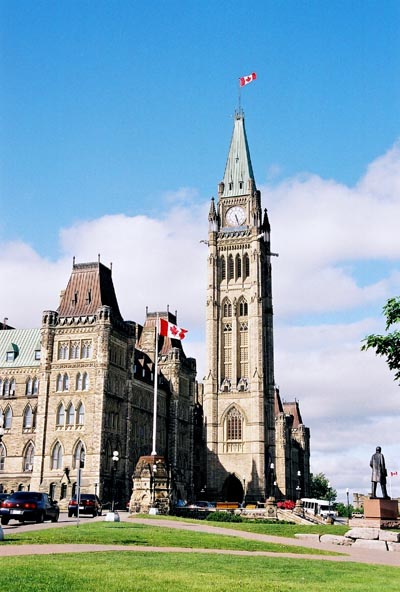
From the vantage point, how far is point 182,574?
15797 millimetres

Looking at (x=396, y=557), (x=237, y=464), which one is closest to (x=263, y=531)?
(x=396, y=557)

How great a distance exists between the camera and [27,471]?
7219cm

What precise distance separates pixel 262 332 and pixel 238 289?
8.07 m

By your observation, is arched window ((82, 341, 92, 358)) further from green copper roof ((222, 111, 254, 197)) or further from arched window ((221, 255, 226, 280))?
green copper roof ((222, 111, 254, 197))

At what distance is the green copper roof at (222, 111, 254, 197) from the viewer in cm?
12050

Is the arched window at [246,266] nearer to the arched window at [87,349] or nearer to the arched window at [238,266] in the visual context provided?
the arched window at [238,266]

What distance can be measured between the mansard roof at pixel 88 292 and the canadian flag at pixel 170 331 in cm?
1263

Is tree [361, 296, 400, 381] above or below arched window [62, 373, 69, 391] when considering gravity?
below

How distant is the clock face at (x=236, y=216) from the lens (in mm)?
118188

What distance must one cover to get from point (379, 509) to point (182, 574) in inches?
603

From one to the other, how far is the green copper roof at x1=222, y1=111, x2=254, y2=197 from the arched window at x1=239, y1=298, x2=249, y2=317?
18033mm

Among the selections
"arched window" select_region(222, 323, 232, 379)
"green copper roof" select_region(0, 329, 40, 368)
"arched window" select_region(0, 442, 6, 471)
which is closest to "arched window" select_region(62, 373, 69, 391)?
"green copper roof" select_region(0, 329, 40, 368)

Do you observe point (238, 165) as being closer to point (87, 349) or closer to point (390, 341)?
point (87, 349)

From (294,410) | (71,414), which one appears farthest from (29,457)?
(294,410)
